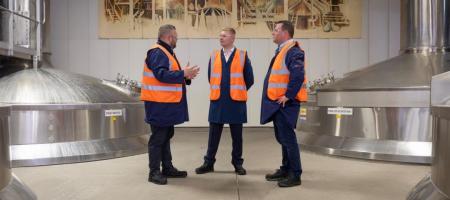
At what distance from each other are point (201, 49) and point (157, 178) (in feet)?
18.7

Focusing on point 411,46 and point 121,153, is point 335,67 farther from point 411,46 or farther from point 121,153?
point 121,153

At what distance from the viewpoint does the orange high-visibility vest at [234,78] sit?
411 centimetres

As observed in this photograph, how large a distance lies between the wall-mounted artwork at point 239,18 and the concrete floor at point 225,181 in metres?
4.35

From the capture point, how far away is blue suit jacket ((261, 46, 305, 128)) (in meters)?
3.53

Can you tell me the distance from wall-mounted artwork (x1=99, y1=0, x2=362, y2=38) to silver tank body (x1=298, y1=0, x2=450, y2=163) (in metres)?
2.88

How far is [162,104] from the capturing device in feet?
12.0

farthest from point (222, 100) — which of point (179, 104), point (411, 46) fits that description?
point (411, 46)

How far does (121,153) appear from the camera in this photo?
5.32 metres

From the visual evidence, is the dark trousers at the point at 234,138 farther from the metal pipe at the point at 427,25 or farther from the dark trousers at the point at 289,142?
the metal pipe at the point at 427,25

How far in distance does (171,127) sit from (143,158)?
145cm

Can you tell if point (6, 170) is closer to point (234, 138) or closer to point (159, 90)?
point (159, 90)

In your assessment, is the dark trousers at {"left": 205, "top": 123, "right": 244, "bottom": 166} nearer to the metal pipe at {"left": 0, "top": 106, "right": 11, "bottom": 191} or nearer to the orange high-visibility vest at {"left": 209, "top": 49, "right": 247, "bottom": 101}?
the orange high-visibility vest at {"left": 209, "top": 49, "right": 247, "bottom": 101}

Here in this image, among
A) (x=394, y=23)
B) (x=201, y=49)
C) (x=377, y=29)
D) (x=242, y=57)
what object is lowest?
(x=242, y=57)

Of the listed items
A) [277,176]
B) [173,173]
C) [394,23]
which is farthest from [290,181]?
[394,23]
